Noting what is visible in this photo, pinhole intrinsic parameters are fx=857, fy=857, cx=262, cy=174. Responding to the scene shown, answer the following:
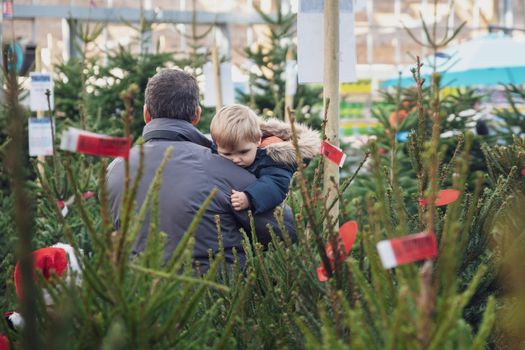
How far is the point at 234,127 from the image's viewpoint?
333cm

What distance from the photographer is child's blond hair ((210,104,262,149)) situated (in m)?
3.33

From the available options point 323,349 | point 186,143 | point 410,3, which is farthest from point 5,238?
point 410,3

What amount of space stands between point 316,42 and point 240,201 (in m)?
1.10

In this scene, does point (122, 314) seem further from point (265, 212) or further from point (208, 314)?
point (265, 212)

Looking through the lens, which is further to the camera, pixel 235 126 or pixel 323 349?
pixel 235 126

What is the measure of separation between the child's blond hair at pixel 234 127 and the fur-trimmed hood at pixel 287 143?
0.33 feet

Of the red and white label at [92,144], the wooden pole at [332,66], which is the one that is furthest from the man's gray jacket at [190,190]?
the red and white label at [92,144]

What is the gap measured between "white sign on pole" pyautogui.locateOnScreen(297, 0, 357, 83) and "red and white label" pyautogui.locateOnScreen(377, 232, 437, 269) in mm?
2336

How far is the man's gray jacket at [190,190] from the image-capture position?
3.18 metres

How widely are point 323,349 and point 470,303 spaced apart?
44.3 inches

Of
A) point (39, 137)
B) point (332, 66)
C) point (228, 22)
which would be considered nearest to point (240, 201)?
point (332, 66)

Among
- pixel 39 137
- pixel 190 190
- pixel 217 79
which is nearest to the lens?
pixel 190 190

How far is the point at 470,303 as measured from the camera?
2.70m

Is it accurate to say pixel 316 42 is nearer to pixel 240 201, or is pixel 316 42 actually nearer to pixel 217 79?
pixel 240 201
